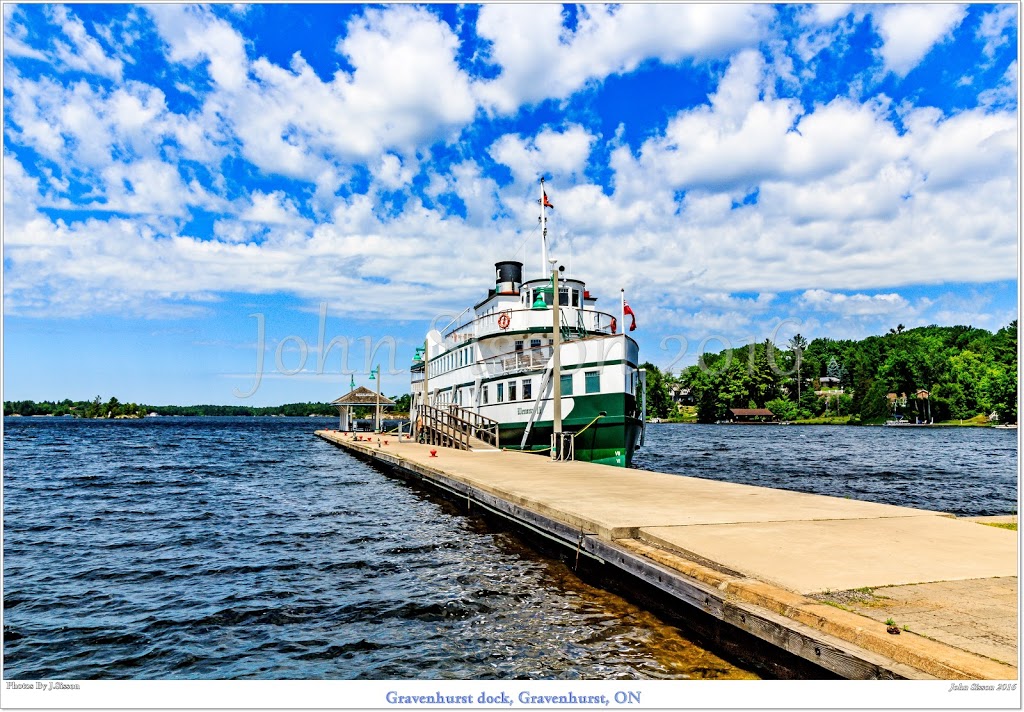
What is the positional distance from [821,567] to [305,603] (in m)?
6.58

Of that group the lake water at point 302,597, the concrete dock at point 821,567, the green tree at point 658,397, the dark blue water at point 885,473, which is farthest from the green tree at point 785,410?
the concrete dock at point 821,567

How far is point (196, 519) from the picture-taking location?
1673cm

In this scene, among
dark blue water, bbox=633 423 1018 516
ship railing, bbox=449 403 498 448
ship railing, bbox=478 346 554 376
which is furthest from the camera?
ship railing, bbox=449 403 498 448

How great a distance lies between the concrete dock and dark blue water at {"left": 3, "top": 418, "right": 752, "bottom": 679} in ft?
2.42

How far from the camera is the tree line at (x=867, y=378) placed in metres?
110

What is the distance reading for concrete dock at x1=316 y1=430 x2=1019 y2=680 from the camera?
4719mm

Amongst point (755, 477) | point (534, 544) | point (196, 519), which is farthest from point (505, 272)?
point (534, 544)

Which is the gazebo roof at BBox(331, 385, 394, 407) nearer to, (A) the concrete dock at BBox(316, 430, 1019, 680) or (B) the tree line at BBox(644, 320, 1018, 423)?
(A) the concrete dock at BBox(316, 430, 1019, 680)

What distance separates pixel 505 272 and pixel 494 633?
2938cm

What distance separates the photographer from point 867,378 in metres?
123

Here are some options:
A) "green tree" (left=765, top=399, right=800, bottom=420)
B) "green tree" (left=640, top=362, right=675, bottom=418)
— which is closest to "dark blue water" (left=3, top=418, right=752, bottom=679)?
"green tree" (left=765, top=399, right=800, bottom=420)

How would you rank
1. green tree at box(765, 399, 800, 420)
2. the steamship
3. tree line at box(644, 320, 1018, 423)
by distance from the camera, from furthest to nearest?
green tree at box(765, 399, 800, 420), tree line at box(644, 320, 1018, 423), the steamship

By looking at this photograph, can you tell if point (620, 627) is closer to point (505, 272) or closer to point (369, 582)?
point (369, 582)

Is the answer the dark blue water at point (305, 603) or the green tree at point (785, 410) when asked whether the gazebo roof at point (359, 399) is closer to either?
the dark blue water at point (305, 603)
